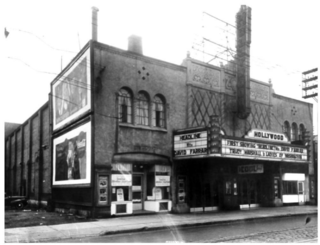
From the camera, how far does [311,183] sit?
30328mm

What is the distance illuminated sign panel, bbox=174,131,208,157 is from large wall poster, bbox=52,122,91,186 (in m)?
4.98

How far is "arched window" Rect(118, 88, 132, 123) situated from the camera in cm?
1936

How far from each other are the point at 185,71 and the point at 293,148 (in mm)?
8246

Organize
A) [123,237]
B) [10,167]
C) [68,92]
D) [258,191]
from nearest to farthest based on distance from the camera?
[123,237] < [68,92] < [258,191] < [10,167]

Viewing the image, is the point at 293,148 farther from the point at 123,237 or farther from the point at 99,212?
the point at 123,237

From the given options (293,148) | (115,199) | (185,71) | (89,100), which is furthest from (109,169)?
(293,148)

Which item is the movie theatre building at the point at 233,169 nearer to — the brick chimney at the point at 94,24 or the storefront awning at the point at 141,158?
the storefront awning at the point at 141,158

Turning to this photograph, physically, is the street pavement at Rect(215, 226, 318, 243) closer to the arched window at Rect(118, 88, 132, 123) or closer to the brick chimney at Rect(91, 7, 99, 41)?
the arched window at Rect(118, 88, 132, 123)

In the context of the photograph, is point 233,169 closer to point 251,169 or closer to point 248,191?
point 251,169

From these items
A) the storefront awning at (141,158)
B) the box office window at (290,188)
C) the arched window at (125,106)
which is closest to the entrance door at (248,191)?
the box office window at (290,188)

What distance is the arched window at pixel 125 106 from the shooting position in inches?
762

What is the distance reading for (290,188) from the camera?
92.2 feet

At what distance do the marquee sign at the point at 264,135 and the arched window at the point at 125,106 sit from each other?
6.75 m

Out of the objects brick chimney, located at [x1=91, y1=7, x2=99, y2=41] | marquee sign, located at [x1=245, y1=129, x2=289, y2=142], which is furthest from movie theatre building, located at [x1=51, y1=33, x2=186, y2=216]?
marquee sign, located at [x1=245, y1=129, x2=289, y2=142]
